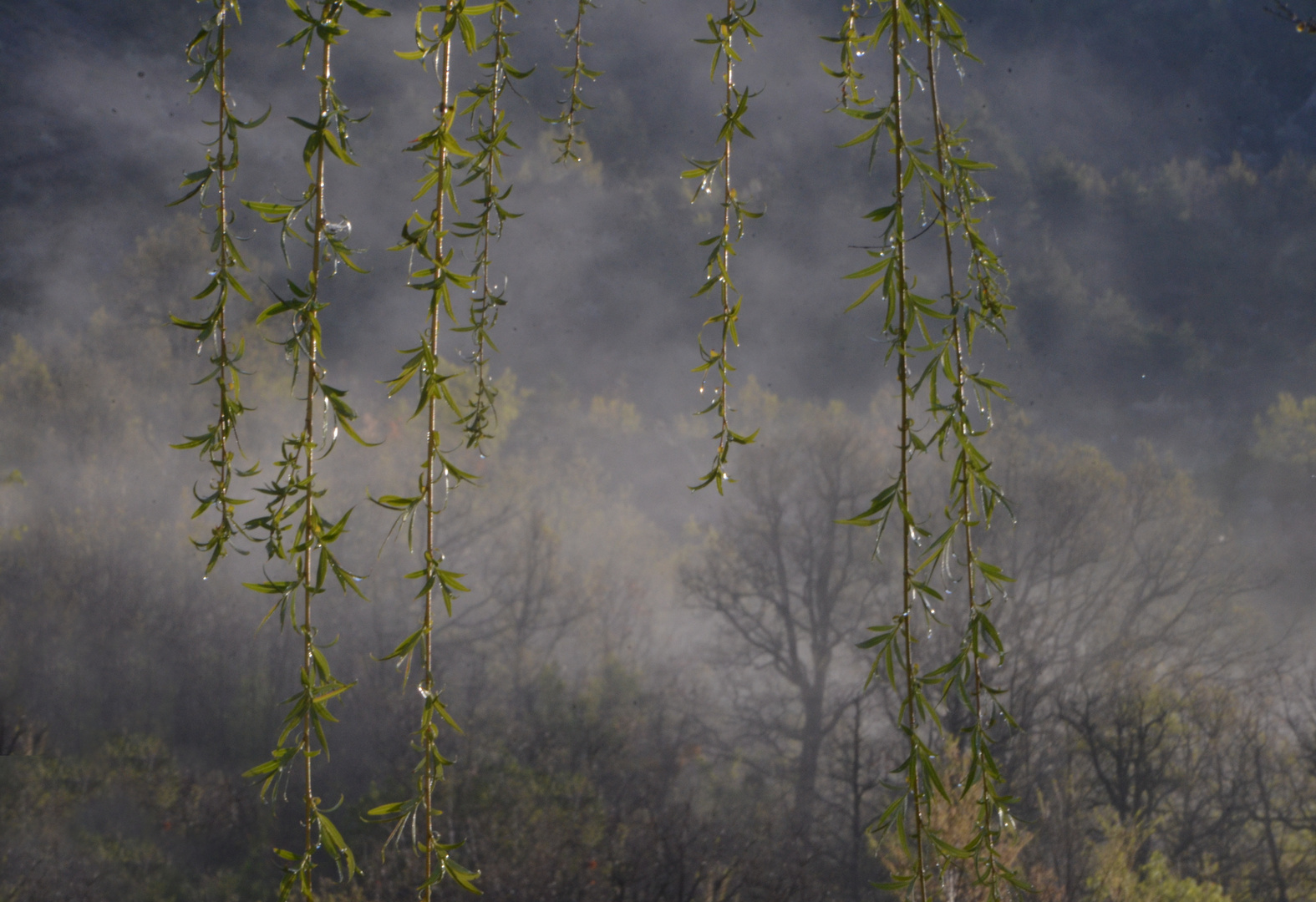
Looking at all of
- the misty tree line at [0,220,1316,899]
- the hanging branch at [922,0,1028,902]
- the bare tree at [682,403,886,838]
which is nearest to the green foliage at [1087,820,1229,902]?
the misty tree line at [0,220,1316,899]

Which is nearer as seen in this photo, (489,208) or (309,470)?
(309,470)

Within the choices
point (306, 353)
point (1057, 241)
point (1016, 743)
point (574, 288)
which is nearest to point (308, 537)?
point (306, 353)

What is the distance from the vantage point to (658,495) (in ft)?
46.2

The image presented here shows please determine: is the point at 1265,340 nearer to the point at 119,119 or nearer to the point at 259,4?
the point at 259,4

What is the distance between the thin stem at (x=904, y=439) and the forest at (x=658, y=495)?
4.71 meters

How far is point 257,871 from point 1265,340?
16878 mm

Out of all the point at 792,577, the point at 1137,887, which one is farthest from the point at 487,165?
the point at 792,577

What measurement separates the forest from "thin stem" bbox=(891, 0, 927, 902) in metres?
4.71

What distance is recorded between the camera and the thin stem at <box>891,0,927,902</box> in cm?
37

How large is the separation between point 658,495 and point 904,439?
13.7 m

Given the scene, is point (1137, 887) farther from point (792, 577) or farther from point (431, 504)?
point (792, 577)

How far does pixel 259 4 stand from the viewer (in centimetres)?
938

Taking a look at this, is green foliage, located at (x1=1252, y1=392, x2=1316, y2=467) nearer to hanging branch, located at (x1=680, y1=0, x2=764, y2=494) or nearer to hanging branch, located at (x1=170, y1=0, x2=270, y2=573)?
hanging branch, located at (x1=680, y1=0, x2=764, y2=494)

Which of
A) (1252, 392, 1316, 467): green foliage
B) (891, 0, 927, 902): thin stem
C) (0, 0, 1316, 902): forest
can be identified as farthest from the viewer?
(1252, 392, 1316, 467): green foliage
